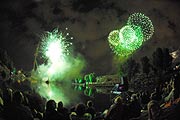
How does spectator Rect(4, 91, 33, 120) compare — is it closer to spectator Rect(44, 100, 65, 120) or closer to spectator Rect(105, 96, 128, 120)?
spectator Rect(44, 100, 65, 120)

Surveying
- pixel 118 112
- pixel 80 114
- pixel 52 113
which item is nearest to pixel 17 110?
pixel 52 113

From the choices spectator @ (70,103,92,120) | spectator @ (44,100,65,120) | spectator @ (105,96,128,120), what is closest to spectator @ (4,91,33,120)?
spectator @ (44,100,65,120)

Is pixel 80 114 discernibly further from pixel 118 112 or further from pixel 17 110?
pixel 17 110

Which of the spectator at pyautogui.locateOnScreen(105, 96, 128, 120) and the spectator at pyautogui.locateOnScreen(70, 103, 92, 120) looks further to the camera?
the spectator at pyautogui.locateOnScreen(70, 103, 92, 120)

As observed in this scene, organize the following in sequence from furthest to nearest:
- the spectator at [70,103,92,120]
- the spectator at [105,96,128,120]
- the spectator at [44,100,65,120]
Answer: the spectator at [70,103,92,120], the spectator at [105,96,128,120], the spectator at [44,100,65,120]

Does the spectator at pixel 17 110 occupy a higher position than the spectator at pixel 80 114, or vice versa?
the spectator at pixel 17 110

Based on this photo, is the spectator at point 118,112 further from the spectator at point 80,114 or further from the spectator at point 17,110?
the spectator at point 17,110

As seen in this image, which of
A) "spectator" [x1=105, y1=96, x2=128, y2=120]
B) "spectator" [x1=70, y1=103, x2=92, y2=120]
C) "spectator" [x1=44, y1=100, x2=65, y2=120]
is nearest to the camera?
"spectator" [x1=44, y1=100, x2=65, y2=120]

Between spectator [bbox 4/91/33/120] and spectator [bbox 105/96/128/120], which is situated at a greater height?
spectator [bbox 4/91/33/120]

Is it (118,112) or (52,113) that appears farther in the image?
(118,112)

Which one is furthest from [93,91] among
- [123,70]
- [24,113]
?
[24,113]

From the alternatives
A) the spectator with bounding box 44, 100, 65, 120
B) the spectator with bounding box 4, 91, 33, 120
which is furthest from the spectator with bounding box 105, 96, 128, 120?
the spectator with bounding box 4, 91, 33, 120

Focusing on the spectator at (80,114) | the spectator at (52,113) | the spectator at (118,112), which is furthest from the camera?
the spectator at (80,114)

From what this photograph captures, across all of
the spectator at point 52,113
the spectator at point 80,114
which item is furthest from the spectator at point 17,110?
the spectator at point 80,114
